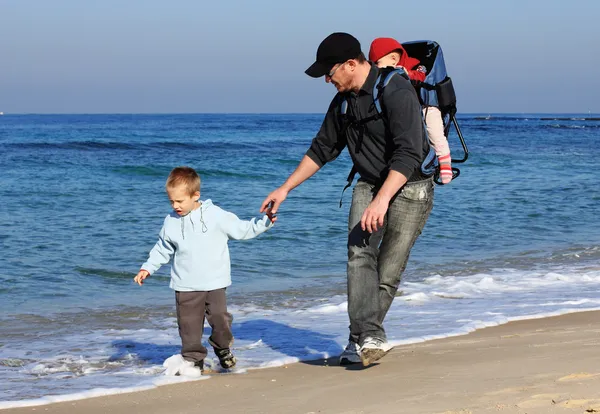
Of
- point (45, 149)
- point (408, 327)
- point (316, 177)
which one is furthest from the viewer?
point (45, 149)

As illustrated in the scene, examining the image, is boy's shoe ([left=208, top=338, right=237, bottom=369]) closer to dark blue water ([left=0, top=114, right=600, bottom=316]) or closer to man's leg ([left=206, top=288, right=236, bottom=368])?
man's leg ([left=206, top=288, right=236, bottom=368])

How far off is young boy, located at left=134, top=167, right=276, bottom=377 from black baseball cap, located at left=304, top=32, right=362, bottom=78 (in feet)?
3.22

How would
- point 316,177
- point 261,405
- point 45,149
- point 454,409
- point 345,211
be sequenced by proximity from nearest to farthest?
point 454,409 → point 261,405 → point 345,211 → point 316,177 → point 45,149

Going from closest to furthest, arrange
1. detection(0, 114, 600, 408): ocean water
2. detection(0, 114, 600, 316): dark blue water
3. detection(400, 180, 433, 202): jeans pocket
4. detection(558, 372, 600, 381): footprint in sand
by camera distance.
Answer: detection(558, 372, 600, 381): footprint in sand < detection(400, 180, 433, 202): jeans pocket < detection(0, 114, 600, 408): ocean water < detection(0, 114, 600, 316): dark blue water

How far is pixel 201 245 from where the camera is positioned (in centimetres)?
477

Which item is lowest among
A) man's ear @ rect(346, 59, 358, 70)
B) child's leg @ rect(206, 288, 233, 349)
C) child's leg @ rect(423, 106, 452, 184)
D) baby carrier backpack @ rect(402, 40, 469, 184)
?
child's leg @ rect(206, 288, 233, 349)

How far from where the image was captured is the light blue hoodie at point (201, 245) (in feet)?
15.6

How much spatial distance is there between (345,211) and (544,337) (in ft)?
34.2

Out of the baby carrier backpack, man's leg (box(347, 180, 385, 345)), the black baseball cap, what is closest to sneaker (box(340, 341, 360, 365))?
man's leg (box(347, 180, 385, 345))

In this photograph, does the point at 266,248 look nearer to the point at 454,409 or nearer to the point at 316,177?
the point at 454,409

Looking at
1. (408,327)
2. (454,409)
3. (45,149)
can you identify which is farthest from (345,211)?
(45,149)

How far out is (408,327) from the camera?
634 cm

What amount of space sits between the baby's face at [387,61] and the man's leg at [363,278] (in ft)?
2.29

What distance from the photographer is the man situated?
4.15 meters
